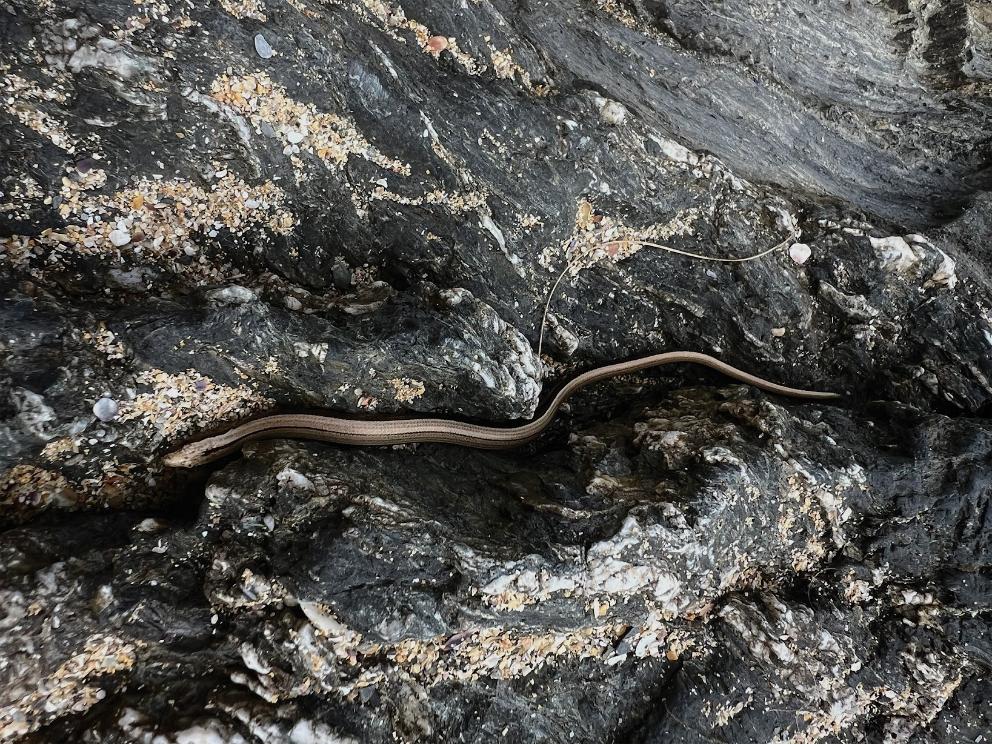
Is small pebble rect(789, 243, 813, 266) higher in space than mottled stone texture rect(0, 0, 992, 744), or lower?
higher

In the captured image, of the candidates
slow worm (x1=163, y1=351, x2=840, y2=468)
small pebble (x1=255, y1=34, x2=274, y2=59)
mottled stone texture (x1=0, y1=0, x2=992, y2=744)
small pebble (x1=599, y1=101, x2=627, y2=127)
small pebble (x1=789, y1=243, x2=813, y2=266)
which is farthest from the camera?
small pebble (x1=789, y1=243, x2=813, y2=266)

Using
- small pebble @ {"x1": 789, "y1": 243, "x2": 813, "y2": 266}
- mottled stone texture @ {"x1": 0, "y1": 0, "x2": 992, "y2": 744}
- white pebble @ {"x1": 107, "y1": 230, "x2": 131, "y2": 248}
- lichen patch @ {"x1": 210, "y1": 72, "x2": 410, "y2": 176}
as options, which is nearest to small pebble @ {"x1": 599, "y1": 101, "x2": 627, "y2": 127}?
mottled stone texture @ {"x1": 0, "y1": 0, "x2": 992, "y2": 744}

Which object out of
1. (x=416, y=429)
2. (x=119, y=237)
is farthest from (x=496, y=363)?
(x=119, y=237)

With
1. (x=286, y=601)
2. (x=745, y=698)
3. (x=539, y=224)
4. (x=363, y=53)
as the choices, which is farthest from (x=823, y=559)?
(x=363, y=53)

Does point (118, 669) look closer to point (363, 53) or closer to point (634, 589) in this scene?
point (634, 589)

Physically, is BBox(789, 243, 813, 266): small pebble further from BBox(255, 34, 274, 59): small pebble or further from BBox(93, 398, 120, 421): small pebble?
BBox(93, 398, 120, 421): small pebble
